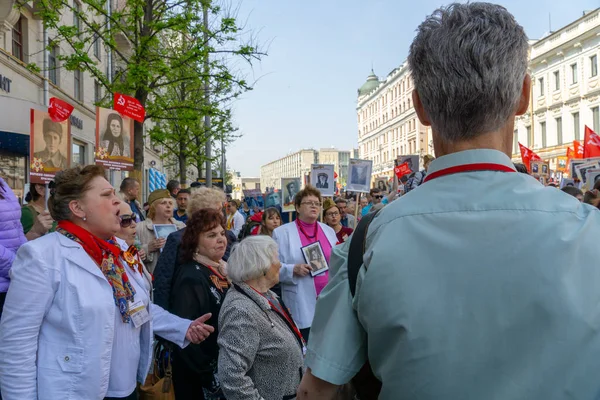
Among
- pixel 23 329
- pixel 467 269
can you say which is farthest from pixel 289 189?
pixel 467 269

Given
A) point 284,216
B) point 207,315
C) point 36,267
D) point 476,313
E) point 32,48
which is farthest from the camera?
point 32,48

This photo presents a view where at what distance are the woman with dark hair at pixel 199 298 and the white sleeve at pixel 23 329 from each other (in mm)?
1250

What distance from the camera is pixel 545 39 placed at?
152 ft

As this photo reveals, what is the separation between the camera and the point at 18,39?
1605 cm

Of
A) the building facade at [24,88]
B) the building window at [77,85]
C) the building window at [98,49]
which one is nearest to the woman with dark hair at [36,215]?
the building facade at [24,88]

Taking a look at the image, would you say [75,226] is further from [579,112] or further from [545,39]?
[545,39]

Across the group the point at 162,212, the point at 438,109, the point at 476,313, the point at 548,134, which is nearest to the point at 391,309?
the point at 476,313

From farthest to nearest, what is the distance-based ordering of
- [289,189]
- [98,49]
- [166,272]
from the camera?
[98,49]
[289,189]
[166,272]

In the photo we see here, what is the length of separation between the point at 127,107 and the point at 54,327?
27.2 ft

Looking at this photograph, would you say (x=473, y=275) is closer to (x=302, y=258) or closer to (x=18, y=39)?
(x=302, y=258)

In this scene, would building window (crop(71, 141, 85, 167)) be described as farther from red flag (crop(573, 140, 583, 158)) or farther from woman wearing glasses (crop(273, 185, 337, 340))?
red flag (crop(573, 140, 583, 158))

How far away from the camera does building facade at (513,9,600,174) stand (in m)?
40.7

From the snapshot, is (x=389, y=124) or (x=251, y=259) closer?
(x=251, y=259)

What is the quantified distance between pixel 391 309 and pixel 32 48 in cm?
1819
